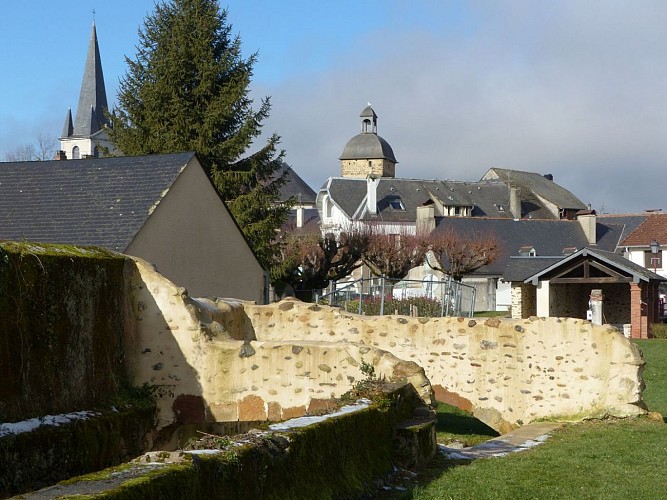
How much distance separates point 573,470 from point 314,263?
94.3 ft

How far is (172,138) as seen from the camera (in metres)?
32.1

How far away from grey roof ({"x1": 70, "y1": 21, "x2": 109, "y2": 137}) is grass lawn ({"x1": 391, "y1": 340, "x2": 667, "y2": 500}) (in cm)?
8461

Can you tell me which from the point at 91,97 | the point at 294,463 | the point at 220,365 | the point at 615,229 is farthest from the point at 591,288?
the point at 91,97

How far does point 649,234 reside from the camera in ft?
181

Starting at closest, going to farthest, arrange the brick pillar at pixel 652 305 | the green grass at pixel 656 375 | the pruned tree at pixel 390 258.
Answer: the green grass at pixel 656 375
the brick pillar at pixel 652 305
the pruned tree at pixel 390 258

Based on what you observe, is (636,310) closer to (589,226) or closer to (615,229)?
(589,226)

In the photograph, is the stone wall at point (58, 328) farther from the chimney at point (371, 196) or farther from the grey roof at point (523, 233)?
the chimney at point (371, 196)

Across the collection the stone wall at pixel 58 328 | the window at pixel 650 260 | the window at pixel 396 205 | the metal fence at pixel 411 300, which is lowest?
the stone wall at pixel 58 328

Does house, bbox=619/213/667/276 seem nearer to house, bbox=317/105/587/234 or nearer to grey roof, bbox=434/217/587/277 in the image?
grey roof, bbox=434/217/587/277

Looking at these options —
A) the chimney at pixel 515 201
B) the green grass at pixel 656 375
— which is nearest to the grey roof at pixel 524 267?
the green grass at pixel 656 375

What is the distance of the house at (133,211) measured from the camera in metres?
18.6

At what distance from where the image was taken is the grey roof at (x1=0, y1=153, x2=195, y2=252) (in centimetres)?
1844

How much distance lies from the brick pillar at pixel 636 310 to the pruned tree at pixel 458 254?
1029cm

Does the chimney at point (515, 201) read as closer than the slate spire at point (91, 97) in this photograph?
Yes
